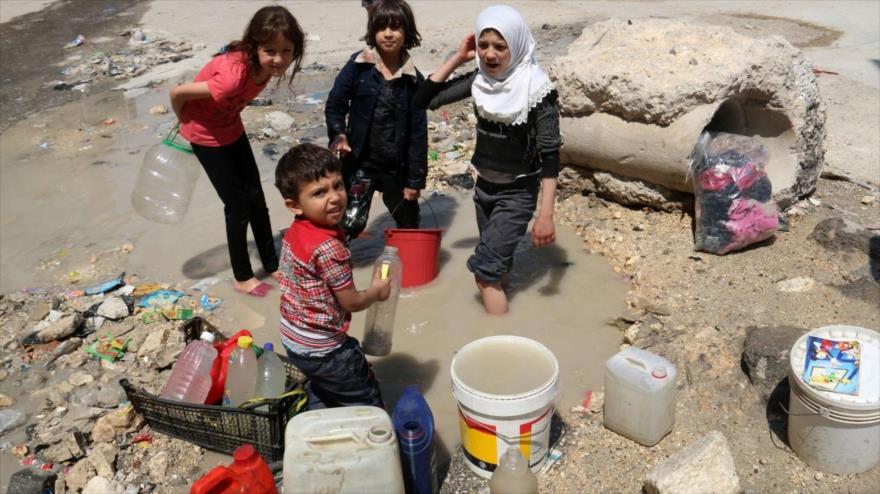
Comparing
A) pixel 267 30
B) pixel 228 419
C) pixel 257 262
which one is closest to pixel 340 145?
pixel 267 30

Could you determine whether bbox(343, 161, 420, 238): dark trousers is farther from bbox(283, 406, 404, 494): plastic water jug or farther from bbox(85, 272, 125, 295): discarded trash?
bbox(283, 406, 404, 494): plastic water jug

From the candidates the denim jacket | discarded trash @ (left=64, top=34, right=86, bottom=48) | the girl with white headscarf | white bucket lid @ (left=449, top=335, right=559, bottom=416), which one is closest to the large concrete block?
the girl with white headscarf

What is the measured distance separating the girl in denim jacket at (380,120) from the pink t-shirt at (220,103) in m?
0.52

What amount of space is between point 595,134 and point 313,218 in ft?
8.79

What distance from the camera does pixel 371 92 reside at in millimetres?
4090

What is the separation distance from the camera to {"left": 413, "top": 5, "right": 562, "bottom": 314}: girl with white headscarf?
3450 millimetres

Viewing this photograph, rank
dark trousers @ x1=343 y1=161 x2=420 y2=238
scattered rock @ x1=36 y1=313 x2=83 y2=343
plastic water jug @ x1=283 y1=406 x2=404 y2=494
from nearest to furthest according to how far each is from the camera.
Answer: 1. plastic water jug @ x1=283 y1=406 x2=404 y2=494
2. scattered rock @ x1=36 y1=313 x2=83 y2=343
3. dark trousers @ x1=343 y1=161 x2=420 y2=238

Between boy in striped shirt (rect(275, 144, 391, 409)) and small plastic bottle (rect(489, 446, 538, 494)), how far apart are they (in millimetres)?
755

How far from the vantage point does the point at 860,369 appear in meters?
2.63

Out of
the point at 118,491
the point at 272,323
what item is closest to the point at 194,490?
the point at 118,491

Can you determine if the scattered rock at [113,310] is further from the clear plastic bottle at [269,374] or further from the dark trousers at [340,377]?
the dark trousers at [340,377]

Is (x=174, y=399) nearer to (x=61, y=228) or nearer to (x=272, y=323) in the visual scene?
(x=272, y=323)

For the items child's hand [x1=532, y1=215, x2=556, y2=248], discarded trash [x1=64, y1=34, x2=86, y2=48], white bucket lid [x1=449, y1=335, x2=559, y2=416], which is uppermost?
child's hand [x1=532, y1=215, x2=556, y2=248]

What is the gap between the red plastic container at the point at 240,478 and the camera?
2.42 m
